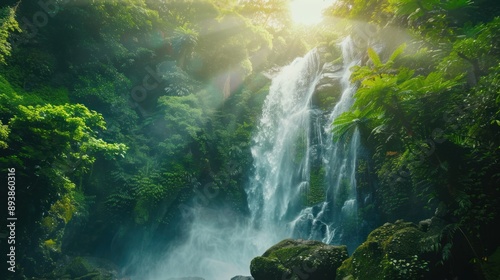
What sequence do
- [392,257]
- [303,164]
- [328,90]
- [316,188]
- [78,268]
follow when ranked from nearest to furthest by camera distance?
[392,257] → [78,268] → [316,188] → [303,164] → [328,90]

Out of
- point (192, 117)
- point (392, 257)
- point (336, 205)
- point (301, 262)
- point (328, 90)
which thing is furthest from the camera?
point (328, 90)

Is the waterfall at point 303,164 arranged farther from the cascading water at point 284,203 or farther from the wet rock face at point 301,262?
the wet rock face at point 301,262

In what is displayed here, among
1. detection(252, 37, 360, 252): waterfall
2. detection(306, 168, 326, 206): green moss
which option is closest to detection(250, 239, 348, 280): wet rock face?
detection(252, 37, 360, 252): waterfall

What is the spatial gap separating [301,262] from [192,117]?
1118cm

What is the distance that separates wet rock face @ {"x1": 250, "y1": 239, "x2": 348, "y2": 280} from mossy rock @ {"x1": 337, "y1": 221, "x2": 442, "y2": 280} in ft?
1.77

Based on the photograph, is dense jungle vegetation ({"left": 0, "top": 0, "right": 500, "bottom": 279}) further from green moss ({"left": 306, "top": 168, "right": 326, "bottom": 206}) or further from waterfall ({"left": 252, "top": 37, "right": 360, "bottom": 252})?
green moss ({"left": 306, "top": 168, "right": 326, "bottom": 206})

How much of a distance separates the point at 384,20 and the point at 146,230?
52.2 ft

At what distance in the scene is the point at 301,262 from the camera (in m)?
8.05

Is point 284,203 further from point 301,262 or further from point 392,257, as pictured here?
point 392,257

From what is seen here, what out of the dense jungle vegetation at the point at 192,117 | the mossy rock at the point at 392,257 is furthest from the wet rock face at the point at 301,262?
the dense jungle vegetation at the point at 192,117

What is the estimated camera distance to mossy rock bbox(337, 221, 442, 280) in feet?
19.3

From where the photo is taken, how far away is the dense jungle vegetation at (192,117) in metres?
5.82

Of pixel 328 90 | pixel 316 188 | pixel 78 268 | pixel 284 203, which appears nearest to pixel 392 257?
pixel 316 188

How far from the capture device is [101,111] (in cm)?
1564
